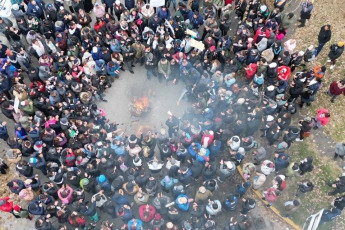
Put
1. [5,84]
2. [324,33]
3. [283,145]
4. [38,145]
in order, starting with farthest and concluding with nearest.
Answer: [324,33] < [5,84] < [283,145] < [38,145]

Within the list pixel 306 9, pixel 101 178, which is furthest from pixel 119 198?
pixel 306 9

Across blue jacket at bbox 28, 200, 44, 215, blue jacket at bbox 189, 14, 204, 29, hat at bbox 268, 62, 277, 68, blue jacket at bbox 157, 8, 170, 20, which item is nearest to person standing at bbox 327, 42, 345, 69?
hat at bbox 268, 62, 277, 68

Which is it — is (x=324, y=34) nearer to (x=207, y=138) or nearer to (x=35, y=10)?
(x=207, y=138)

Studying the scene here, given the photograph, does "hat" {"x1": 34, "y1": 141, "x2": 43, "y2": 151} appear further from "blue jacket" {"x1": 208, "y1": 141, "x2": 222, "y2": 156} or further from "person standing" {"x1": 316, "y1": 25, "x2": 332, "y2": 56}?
"person standing" {"x1": 316, "y1": 25, "x2": 332, "y2": 56}

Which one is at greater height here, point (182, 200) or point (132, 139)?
point (132, 139)

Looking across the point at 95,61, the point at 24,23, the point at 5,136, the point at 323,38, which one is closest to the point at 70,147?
the point at 5,136

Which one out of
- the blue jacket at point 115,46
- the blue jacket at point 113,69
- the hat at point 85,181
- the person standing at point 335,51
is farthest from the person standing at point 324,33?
the hat at point 85,181
